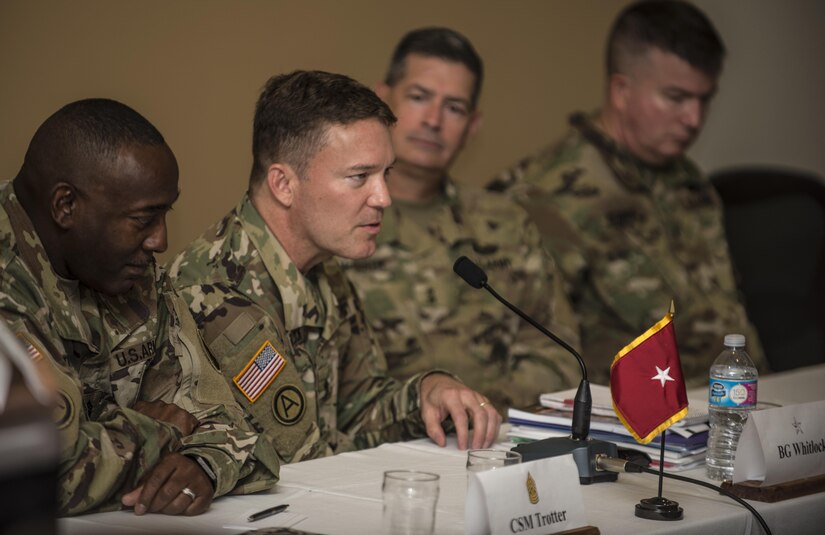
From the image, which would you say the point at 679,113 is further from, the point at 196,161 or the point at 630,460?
the point at 630,460

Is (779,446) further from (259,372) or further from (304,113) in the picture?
(304,113)

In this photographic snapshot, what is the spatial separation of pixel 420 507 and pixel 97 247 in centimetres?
74

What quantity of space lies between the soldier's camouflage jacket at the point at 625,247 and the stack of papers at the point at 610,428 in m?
1.43

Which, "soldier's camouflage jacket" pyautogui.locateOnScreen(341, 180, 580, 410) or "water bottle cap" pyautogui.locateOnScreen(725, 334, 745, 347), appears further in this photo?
"soldier's camouflage jacket" pyautogui.locateOnScreen(341, 180, 580, 410)

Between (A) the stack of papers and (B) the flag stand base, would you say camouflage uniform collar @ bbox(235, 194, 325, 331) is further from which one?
(B) the flag stand base

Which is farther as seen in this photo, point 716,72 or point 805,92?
point 805,92

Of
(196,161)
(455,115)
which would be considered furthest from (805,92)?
(196,161)

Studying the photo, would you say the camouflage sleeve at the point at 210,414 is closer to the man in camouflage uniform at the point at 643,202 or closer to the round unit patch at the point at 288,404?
the round unit patch at the point at 288,404

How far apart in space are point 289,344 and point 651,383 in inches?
33.5

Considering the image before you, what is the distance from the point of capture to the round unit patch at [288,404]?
238 cm

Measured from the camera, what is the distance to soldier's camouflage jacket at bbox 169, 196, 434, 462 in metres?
2.36

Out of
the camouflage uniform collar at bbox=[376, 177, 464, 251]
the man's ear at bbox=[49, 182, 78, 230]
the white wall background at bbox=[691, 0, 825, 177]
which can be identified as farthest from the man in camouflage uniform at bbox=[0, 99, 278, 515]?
the white wall background at bbox=[691, 0, 825, 177]

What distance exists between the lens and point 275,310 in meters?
2.53

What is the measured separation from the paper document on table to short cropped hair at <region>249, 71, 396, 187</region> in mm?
735
